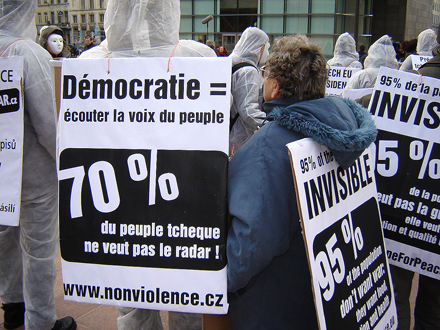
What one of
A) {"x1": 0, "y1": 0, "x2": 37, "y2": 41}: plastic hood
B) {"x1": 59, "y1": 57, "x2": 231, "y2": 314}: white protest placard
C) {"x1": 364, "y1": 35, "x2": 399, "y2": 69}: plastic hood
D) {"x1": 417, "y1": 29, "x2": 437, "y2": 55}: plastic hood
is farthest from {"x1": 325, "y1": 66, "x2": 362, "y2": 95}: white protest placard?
{"x1": 59, "y1": 57, "x2": 231, "y2": 314}: white protest placard

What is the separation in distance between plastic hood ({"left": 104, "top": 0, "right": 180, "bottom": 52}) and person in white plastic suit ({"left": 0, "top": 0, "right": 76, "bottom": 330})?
0.58 m

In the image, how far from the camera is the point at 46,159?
8.82ft

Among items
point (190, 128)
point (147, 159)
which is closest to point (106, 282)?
point (147, 159)

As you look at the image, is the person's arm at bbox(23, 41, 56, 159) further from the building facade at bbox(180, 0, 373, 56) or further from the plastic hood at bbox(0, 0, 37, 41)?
the building facade at bbox(180, 0, 373, 56)

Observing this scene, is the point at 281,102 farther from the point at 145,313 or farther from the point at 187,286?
the point at 145,313

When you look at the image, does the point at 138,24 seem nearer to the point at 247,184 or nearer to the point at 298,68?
the point at 298,68

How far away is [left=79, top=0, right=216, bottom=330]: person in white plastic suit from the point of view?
84.5 inches

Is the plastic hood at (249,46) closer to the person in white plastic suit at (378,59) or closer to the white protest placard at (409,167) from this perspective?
the person in white plastic suit at (378,59)

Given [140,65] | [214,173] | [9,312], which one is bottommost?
[9,312]

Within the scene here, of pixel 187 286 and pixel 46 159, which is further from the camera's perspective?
pixel 46 159

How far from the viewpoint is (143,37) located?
2.19 metres

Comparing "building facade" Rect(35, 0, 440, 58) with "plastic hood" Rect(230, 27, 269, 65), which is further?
"building facade" Rect(35, 0, 440, 58)

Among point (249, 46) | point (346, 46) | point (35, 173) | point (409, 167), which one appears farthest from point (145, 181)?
point (346, 46)

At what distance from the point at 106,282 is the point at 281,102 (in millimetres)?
1095
